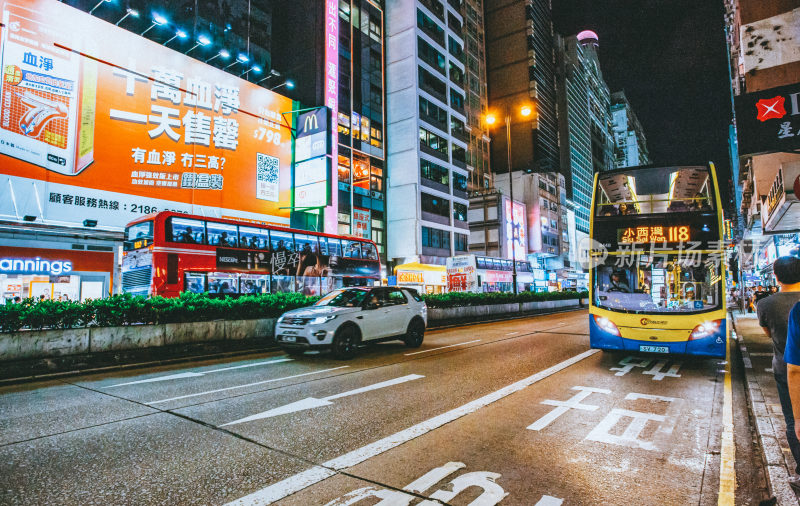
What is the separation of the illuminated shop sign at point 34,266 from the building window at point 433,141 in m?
31.3

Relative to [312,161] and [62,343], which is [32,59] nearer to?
[312,161]

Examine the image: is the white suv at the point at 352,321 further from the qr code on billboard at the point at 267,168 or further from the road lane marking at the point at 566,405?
the qr code on billboard at the point at 267,168

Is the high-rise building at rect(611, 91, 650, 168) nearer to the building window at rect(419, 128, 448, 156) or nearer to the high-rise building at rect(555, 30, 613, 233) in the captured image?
the high-rise building at rect(555, 30, 613, 233)

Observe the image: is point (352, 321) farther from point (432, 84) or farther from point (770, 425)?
point (432, 84)

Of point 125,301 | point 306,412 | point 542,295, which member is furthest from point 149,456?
point 542,295

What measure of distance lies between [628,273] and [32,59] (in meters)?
23.5

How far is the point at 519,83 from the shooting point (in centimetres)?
7475

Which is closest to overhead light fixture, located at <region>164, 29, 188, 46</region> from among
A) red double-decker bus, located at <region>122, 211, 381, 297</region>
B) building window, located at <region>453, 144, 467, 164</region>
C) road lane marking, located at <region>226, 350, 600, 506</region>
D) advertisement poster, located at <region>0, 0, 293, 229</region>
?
advertisement poster, located at <region>0, 0, 293, 229</region>

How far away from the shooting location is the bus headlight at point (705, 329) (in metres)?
8.34

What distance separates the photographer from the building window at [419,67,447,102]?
147ft

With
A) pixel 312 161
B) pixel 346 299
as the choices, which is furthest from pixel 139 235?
pixel 312 161

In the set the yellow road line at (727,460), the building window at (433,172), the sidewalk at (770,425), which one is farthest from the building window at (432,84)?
the yellow road line at (727,460)

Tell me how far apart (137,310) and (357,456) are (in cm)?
836

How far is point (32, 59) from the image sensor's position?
59.1ft
